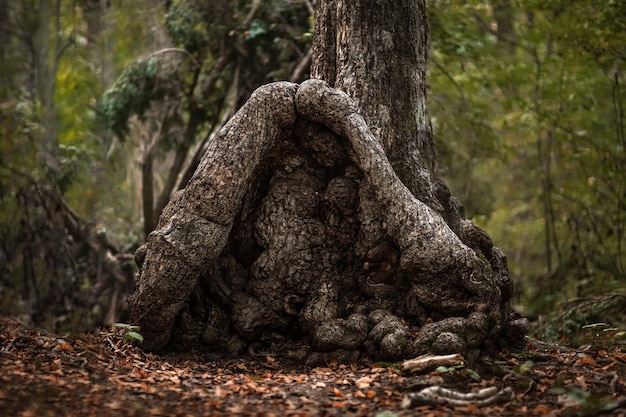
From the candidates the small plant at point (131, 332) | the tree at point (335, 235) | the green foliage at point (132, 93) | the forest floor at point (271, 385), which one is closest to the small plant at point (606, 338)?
the forest floor at point (271, 385)

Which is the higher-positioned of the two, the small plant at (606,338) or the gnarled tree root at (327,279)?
the gnarled tree root at (327,279)

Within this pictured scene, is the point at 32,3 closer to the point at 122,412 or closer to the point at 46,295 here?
the point at 46,295

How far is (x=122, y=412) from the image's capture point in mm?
3848

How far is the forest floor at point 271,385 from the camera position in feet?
13.1

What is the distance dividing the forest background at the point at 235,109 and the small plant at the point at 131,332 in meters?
2.93

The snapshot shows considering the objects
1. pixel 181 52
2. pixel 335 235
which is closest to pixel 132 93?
pixel 181 52

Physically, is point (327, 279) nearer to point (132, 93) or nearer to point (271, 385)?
point (271, 385)

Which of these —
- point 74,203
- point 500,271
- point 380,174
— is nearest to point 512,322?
point 500,271

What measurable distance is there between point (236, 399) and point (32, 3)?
42.7 feet

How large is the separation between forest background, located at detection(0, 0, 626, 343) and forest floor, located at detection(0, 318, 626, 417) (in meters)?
3.20

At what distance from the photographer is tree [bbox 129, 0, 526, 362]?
5406 mm

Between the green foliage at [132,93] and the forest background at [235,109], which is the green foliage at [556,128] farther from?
the green foliage at [132,93]

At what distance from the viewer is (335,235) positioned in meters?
5.97

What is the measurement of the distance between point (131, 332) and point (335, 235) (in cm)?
191
